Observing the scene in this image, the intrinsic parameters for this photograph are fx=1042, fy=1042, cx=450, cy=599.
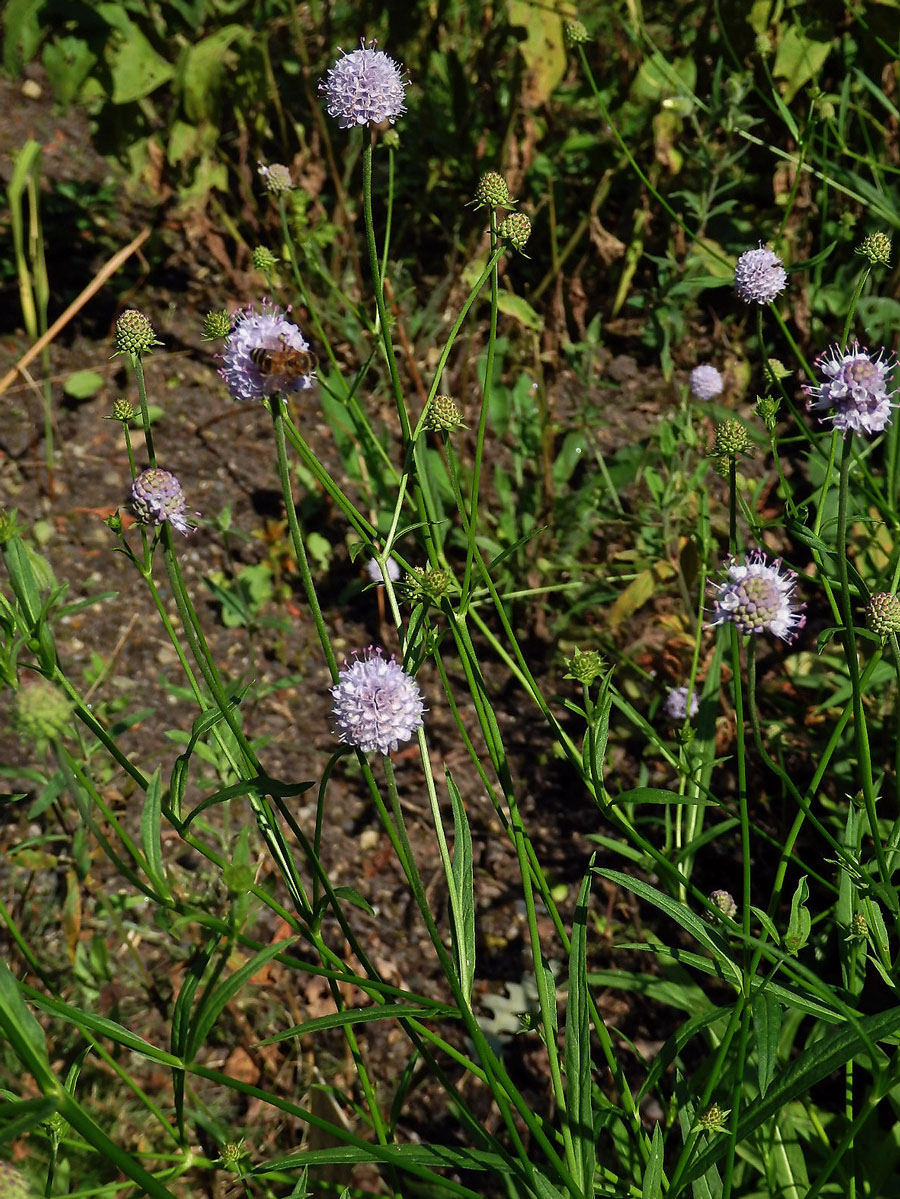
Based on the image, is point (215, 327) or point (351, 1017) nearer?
point (351, 1017)

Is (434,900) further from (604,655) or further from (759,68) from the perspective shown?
(759,68)

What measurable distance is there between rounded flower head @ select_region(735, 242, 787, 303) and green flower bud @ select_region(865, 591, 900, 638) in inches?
28.4

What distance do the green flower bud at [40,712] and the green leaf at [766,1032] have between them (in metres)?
0.96

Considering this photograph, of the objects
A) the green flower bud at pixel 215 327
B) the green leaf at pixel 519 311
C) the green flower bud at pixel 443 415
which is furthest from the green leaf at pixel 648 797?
the green leaf at pixel 519 311

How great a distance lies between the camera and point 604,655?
2881 millimetres

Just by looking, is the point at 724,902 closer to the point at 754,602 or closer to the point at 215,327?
the point at 754,602

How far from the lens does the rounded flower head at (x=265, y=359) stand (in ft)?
4.81

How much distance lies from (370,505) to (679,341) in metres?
1.30

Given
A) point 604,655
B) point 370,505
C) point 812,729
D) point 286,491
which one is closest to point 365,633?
point 370,505

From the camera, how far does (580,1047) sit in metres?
1.42

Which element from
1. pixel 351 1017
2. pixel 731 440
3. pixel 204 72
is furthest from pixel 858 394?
pixel 204 72

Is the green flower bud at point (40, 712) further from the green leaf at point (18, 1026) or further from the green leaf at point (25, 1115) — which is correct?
the green leaf at point (25, 1115)

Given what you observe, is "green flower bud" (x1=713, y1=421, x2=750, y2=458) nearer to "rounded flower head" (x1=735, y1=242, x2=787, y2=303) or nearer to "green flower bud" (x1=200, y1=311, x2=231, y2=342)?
"rounded flower head" (x1=735, y1=242, x2=787, y2=303)

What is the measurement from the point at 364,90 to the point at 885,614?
Answer: 1.16 m
